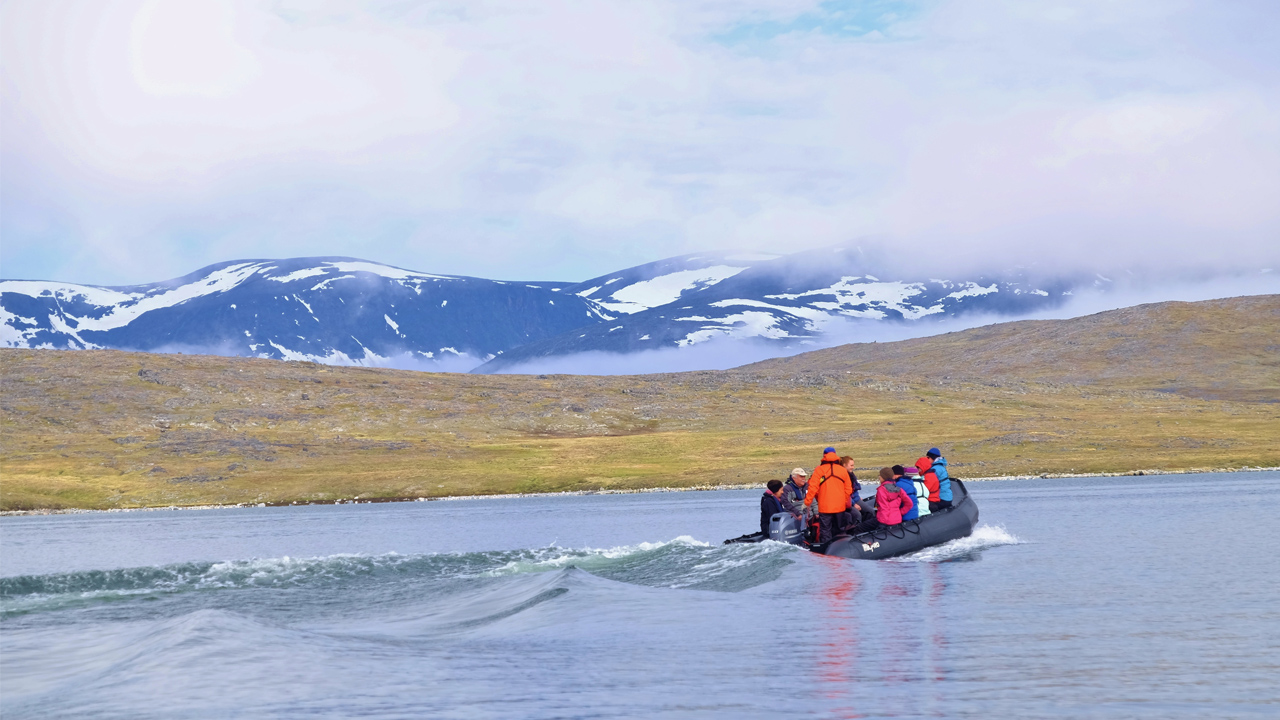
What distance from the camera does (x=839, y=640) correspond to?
2186 centimetres

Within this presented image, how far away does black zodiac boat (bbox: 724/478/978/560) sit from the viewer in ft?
120

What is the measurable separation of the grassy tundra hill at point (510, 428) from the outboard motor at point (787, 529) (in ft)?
209

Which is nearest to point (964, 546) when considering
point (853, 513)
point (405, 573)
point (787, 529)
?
point (853, 513)

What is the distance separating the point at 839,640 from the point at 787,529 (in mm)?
15482

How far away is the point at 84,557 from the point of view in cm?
5506

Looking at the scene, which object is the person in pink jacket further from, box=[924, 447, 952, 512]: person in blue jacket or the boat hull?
box=[924, 447, 952, 512]: person in blue jacket

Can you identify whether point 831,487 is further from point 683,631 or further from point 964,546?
point 683,631

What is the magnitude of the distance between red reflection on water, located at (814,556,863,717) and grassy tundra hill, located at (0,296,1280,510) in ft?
229

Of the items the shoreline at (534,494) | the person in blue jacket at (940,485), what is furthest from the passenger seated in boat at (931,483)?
the shoreline at (534,494)

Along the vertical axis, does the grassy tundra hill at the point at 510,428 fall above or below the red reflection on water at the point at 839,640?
above

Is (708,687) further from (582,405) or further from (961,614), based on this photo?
(582,405)

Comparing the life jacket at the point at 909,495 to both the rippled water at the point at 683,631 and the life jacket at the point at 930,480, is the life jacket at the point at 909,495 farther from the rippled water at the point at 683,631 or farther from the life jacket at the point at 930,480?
the life jacket at the point at 930,480

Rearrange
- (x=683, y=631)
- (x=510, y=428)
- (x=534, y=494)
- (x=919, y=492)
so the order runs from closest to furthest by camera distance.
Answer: (x=683, y=631)
(x=919, y=492)
(x=534, y=494)
(x=510, y=428)

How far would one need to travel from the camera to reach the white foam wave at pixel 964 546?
37.3 metres
